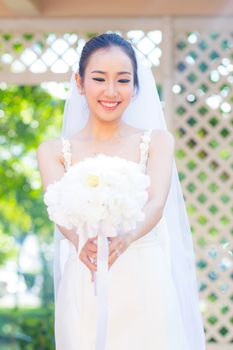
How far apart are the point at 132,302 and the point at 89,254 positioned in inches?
11.7

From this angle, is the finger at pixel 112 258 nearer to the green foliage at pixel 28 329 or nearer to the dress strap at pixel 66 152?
the dress strap at pixel 66 152

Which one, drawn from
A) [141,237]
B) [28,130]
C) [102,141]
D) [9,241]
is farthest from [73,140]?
[9,241]

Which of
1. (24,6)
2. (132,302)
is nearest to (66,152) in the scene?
(132,302)

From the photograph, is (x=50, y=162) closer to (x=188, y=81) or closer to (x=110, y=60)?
(x=110, y=60)

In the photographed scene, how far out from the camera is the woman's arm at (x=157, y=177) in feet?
10.8

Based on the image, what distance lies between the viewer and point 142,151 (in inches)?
138

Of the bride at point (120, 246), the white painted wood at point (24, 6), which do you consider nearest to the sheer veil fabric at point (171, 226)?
the bride at point (120, 246)

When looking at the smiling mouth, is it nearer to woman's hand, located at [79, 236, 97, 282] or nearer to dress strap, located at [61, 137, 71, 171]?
dress strap, located at [61, 137, 71, 171]

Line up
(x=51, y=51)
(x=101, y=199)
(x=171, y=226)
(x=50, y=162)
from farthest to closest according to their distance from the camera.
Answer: (x=51, y=51)
(x=171, y=226)
(x=50, y=162)
(x=101, y=199)

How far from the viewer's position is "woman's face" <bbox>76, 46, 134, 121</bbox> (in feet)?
11.2

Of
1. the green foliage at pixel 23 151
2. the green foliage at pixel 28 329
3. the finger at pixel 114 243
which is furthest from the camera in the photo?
the green foliage at pixel 23 151

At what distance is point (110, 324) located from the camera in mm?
3389

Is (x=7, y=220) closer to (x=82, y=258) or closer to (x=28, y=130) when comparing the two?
(x=28, y=130)

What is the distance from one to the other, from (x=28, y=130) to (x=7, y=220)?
50.8 inches
